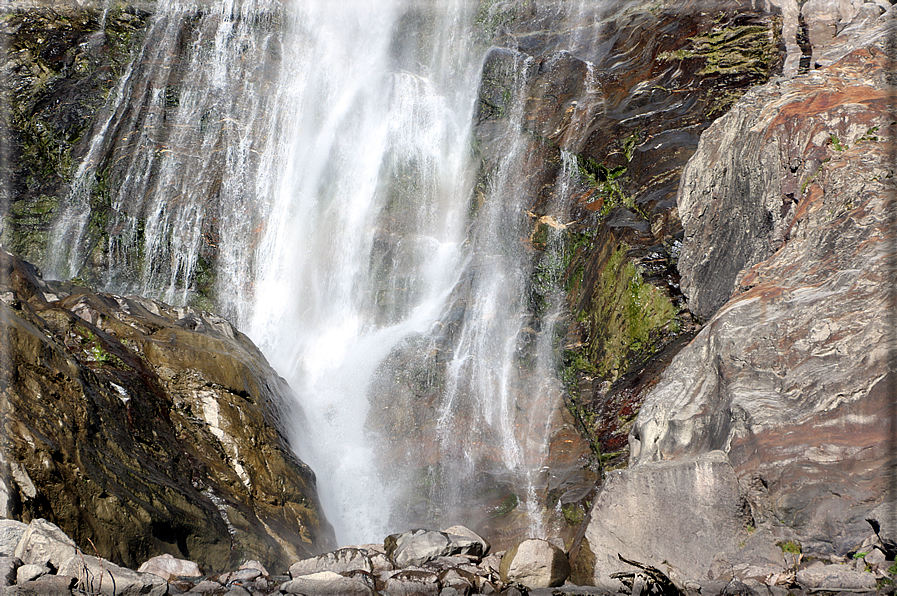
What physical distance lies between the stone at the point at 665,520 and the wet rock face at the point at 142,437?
13.8 feet

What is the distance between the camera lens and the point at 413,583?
6.05 metres

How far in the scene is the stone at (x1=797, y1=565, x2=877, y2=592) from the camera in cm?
438

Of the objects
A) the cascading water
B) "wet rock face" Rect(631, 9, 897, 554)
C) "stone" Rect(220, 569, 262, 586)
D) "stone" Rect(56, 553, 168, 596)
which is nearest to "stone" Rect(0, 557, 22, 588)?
"stone" Rect(56, 553, 168, 596)

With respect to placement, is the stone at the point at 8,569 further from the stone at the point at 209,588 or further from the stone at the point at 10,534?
the stone at the point at 209,588

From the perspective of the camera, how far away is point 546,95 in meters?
Answer: 17.3

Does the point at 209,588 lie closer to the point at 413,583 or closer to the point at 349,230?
the point at 413,583

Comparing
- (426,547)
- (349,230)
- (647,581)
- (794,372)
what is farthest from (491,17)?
(647,581)

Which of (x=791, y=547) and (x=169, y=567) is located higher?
(x=791, y=547)

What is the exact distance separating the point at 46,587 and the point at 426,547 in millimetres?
3472

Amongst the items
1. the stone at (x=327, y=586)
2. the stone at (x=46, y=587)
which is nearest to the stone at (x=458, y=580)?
the stone at (x=327, y=586)

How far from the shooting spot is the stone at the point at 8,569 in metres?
4.85

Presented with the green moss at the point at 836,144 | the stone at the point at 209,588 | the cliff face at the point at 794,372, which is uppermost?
the green moss at the point at 836,144

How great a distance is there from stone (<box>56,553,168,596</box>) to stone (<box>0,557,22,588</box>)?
0.98 feet

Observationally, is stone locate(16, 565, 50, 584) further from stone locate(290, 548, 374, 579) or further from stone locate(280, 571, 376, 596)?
stone locate(290, 548, 374, 579)
